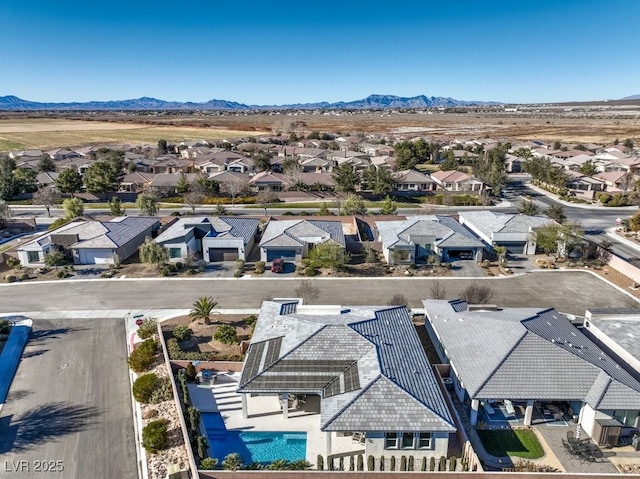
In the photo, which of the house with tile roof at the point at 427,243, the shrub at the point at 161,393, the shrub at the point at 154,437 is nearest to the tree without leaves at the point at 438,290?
the house with tile roof at the point at 427,243

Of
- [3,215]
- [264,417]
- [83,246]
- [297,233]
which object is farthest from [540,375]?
[3,215]

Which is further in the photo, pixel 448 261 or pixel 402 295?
pixel 448 261

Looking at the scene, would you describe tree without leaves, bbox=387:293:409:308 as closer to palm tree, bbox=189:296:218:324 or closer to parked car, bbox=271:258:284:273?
parked car, bbox=271:258:284:273

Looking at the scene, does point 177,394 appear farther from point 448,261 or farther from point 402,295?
point 448,261

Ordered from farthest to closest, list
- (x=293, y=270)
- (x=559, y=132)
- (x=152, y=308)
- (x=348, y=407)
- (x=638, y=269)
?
(x=559, y=132), (x=293, y=270), (x=638, y=269), (x=152, y=308), (x=348, y=407)

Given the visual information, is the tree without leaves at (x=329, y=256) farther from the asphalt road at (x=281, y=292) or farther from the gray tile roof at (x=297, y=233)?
the asphalt road at (x=281, y=292)

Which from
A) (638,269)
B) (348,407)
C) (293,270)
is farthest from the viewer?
(293,270)

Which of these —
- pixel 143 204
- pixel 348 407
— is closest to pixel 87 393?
pixel 348 407
